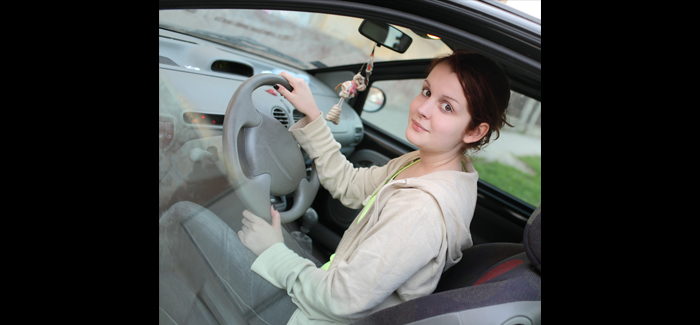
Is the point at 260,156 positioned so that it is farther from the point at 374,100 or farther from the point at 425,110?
the point at 374,100

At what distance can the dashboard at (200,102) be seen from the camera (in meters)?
0.86

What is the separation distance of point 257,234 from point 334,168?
497mm

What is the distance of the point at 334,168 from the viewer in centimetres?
150

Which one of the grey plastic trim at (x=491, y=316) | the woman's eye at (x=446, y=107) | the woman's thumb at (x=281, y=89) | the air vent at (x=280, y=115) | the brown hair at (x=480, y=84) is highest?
the brown hair at (x=480, y=84)

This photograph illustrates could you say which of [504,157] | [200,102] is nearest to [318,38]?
[200,102]

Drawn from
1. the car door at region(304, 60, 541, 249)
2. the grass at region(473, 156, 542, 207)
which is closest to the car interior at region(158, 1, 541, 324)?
the car door at region(304, 60, 541, 249)

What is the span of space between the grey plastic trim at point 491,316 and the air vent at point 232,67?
4.92 feet

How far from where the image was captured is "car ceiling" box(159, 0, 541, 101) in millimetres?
917

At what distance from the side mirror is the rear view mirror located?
127cm

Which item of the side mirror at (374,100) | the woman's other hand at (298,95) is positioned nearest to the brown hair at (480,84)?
the woman's other hand at (298,95)

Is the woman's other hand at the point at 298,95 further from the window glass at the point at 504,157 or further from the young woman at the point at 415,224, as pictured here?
the window glass at the point at 504,157

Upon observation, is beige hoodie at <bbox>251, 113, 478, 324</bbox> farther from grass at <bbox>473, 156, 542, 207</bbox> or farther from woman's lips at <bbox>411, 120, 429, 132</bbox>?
grass at <bbox>473, 156, 542, 207</bbox>

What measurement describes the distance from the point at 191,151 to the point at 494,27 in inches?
31.5
